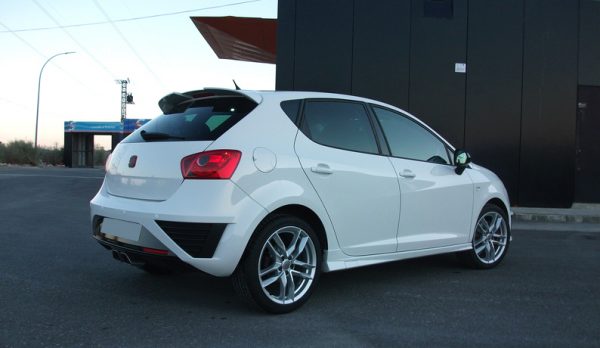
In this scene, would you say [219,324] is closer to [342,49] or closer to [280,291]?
[280,291]

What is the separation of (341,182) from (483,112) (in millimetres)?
8974

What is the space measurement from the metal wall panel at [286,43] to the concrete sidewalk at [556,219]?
5758 mm

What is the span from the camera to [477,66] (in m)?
11.9

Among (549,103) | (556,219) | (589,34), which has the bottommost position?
(556,219)

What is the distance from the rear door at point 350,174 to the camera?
386cm

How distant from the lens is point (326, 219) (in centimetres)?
384

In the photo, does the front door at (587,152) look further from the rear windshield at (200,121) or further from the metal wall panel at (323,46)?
the rear windshield at (200,121)

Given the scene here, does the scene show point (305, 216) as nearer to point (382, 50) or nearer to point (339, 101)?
point (339, 101)

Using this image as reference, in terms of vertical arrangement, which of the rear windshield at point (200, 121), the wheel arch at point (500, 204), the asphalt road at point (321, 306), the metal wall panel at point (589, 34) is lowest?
the asphalt road at point (321, 306)

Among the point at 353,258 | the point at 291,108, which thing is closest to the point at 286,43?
the point at 291,108

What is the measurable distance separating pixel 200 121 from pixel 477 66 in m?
9.69

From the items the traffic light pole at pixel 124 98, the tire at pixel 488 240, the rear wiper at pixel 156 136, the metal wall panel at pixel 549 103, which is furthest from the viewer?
the traffic light pole at pixel 124 98

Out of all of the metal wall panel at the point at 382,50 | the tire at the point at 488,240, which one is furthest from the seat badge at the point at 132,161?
the metal wall panel at the point at 382,50

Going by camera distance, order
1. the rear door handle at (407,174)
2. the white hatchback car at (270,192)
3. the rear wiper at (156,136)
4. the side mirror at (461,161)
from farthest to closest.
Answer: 1. the side mirror at (461,161)
2. the rear door handle at (407,174)
3. the rear wiper at (156,136)
4. the white hatchback car at (270,192)
